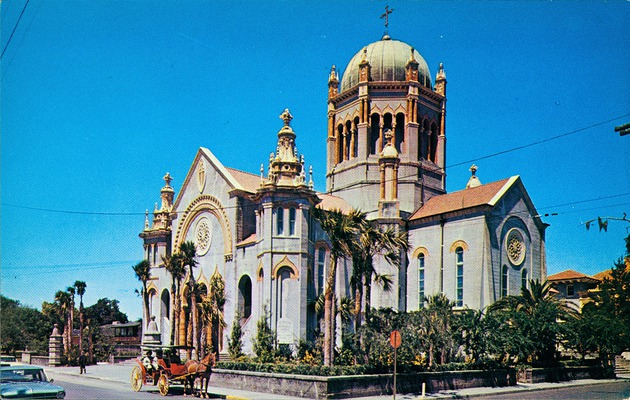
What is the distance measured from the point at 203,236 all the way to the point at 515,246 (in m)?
23.9

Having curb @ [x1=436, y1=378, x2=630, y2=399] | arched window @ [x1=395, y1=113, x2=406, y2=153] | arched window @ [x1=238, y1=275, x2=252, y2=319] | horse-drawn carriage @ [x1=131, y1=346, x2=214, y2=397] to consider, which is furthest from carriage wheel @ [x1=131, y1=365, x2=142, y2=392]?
arched window @ [x1=395, y1=113, x2=406, y2=153]

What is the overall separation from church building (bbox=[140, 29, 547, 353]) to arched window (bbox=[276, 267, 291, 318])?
0.22ft

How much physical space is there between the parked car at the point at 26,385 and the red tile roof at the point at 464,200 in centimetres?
3438

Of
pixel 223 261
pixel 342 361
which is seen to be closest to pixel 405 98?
pixel 223 261

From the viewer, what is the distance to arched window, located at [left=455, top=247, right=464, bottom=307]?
47.0 meters

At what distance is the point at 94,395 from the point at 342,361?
12.0 meters

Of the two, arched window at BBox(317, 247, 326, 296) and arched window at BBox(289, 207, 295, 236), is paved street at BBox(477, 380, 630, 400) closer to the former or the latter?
arched window at BBox(317, 247, 326, 296)

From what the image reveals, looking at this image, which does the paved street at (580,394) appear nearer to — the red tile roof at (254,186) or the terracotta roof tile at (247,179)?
the red tile roof at (254,186)

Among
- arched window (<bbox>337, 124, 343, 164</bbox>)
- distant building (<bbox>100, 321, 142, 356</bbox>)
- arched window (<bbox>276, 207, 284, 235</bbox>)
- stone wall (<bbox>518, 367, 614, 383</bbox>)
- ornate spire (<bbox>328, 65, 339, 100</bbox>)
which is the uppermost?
ornate spire (<bbox>328, 65, 339, 100</bbox>)

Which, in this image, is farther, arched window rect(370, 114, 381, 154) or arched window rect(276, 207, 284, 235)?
arched window rect(370, 114, 381, 154)

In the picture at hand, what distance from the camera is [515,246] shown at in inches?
1927

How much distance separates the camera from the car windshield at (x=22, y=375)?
18173mm

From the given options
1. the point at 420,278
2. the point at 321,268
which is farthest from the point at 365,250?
the point at 420,278

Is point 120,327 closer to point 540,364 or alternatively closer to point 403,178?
point 403,178
